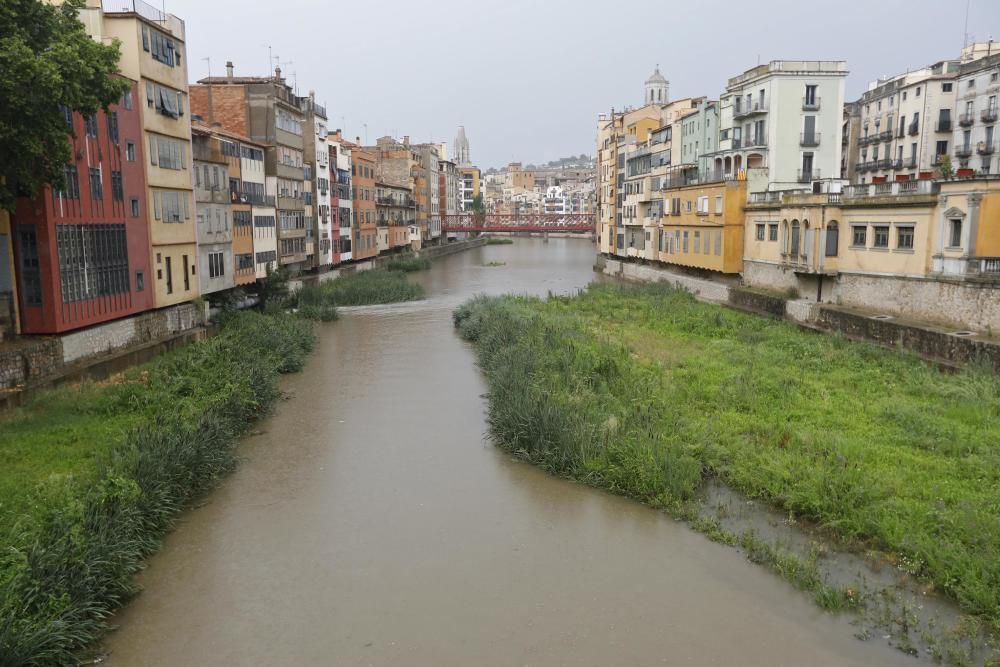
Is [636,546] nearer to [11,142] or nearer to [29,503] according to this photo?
[29,503]

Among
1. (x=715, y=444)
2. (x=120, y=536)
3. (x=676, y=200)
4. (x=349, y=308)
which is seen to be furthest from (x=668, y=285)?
(x=120, y=536)

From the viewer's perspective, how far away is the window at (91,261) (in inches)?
803

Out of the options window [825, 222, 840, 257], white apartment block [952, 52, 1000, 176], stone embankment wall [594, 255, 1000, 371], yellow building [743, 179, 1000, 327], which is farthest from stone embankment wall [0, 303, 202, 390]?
white apartment block [952, 52, 1000, 176]

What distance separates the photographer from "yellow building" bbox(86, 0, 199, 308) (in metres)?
23.7

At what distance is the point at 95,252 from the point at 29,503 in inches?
457

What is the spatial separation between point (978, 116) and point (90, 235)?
1732 inches

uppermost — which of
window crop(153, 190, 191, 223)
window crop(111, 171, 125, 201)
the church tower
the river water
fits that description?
the church tower

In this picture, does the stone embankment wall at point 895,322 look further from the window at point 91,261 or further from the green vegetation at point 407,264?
the green vegetation at point 407,264

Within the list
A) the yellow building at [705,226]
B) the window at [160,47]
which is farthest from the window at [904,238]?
the window at [160,47]

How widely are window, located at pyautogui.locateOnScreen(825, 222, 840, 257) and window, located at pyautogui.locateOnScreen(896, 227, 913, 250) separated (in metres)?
3.33

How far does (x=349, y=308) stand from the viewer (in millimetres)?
41938

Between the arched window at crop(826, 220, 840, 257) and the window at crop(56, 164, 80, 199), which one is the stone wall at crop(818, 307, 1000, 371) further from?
the window at crop(56, 164, 80, 199)

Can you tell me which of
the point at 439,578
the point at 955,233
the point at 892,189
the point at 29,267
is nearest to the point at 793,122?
the point at 892,189

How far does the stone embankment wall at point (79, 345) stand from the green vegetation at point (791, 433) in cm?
1072
